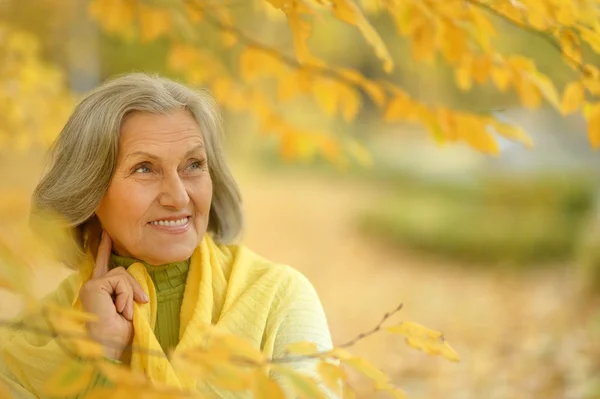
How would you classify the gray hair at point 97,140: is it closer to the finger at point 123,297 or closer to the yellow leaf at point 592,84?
the finger at point 123,297

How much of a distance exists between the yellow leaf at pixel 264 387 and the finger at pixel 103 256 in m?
0.77

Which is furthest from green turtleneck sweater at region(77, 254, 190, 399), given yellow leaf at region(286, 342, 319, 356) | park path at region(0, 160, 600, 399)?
park path at region(0, 160, 600, 399)

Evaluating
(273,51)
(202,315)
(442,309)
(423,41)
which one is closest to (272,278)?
(202,315)

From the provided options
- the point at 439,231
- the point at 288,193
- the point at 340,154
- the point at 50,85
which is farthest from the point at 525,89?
the point at 288,193

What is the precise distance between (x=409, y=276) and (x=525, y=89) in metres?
5.71

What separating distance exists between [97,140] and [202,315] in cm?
48

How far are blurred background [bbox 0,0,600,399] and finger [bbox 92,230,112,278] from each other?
10.2 inches

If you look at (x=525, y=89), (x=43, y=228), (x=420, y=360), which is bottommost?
(x=420, y=360)

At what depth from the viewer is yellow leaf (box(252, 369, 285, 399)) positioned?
3.85 ft

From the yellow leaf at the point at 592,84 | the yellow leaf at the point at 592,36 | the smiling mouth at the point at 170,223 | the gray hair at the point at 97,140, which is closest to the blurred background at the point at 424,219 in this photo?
the gray hair at the point at 97,140

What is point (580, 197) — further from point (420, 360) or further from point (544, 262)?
point (420, 360)

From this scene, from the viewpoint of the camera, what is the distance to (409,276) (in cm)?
782

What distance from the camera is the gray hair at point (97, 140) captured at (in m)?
1.72

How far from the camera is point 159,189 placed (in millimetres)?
1721
